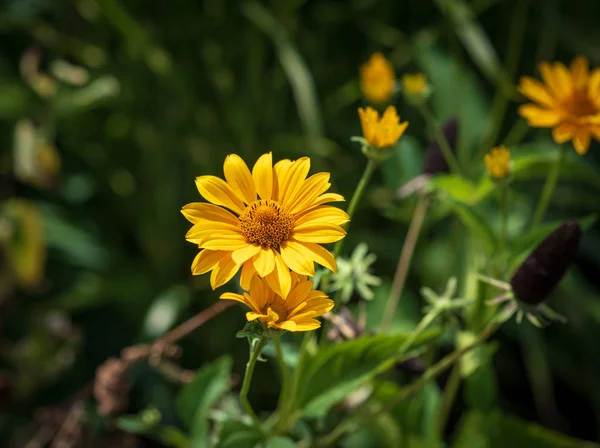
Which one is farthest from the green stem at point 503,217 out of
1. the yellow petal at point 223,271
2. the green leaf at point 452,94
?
the green leaf at point 452,94

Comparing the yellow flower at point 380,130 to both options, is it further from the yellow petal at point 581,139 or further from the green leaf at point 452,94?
the green leaf at point 452,94

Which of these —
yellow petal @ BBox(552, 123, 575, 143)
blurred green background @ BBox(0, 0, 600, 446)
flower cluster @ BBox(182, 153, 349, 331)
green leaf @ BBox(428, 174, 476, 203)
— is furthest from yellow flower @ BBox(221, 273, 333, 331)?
blurred green background @ BBox(0, 0, 600, 446)

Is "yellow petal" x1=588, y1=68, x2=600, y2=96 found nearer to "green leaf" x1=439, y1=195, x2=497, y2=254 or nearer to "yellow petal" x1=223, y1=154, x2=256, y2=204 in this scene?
"green leaf" x1=439, y1=195, x2=497, y2=254

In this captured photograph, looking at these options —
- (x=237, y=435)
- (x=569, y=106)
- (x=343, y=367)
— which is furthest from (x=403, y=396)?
(x=569, y=106)

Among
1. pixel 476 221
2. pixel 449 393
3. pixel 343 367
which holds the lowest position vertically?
pixel 449 393

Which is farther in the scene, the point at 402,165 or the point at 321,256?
the point at 402,165

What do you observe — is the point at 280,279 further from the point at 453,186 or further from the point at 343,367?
the point at 453,186

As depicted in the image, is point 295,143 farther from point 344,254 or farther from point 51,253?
point 51,253

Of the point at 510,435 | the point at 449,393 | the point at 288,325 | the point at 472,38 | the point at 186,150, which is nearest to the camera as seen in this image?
the point at 288,325
